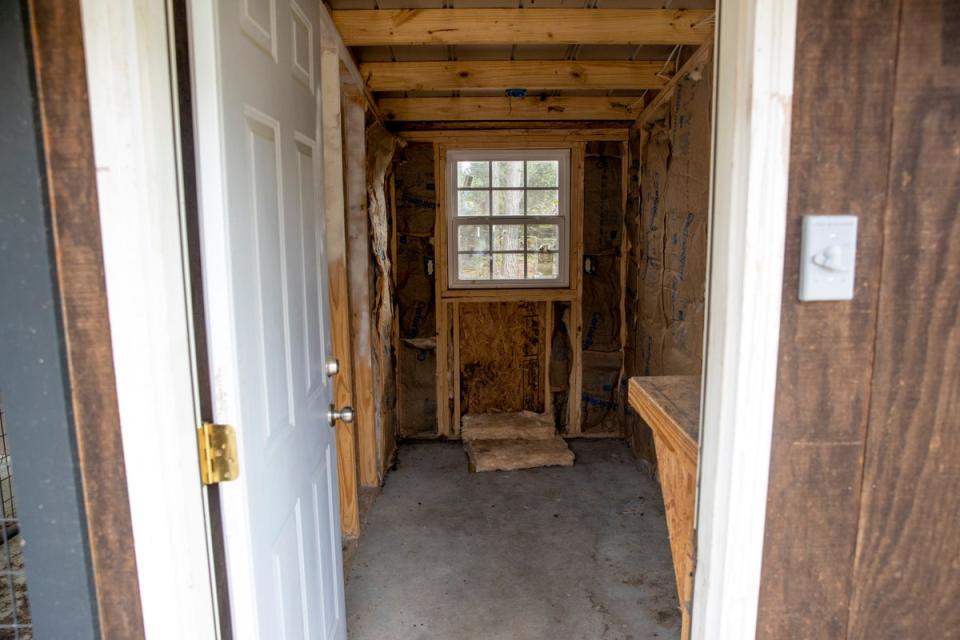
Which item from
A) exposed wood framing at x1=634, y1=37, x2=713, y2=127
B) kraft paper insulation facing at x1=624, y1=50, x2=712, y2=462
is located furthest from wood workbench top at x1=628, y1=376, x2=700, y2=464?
exposed wood framing at x1=634, y1=37, x2=713, y2=127

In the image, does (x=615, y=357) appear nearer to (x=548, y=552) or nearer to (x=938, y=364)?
(x=548, y=552)

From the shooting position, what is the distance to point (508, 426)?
14.0ft

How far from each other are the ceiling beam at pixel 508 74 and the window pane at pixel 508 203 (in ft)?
4.13

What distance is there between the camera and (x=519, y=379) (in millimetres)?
4457

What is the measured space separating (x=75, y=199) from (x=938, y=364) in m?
1.28

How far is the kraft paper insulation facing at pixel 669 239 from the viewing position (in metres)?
2.82

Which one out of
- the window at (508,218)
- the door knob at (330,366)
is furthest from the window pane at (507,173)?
the door knob at (330,366)

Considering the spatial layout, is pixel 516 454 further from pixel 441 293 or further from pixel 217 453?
pixel 217 453

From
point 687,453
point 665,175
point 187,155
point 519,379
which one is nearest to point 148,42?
point 187,155

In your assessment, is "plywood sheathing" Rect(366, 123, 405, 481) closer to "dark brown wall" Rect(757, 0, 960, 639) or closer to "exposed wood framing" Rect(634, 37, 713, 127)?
"exposed wood framing" Rect(634, 37, 713, 127)

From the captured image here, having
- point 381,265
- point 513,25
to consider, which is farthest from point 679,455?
point 381,265

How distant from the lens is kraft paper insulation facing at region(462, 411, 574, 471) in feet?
12.5

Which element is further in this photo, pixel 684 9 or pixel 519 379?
pixel 519 379

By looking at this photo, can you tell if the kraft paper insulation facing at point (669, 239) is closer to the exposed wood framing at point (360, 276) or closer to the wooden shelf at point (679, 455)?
the wooden shelf at point (679, 455)
